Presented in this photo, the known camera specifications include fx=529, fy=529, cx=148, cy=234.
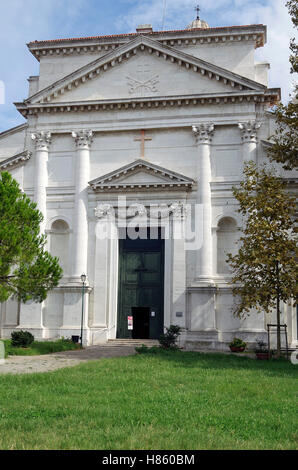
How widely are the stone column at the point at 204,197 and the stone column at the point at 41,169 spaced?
385 inches

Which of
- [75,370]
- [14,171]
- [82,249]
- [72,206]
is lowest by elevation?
[75,370]

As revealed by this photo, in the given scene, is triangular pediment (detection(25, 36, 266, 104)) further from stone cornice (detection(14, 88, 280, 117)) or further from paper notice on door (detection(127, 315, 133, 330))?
paper notice on door (detection(127, 315, 133, 330))

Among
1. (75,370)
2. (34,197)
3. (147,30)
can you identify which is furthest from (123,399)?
(147,30)

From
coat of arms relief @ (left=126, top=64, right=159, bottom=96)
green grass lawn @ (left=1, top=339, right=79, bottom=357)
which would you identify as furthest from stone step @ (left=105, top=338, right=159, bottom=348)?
coat of arms relief @ (left=126, top=64, right=159, bottom=96)

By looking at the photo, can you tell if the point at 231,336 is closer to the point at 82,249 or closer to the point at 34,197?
the point at 82,249

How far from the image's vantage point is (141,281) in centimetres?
3344

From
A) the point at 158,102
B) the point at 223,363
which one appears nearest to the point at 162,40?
the point at 158,102

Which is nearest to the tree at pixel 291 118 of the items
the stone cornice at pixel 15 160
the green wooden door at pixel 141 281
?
the green wooden door at pixel 141 281

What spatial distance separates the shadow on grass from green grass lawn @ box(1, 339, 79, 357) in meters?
5.72

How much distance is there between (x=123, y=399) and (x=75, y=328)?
67.7ft

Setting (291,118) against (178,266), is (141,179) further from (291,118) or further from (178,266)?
(291,118)

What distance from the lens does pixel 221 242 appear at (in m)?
32.4

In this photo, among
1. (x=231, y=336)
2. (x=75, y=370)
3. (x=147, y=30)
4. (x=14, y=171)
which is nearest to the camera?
(x=75, y=370)

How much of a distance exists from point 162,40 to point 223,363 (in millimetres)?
23869
